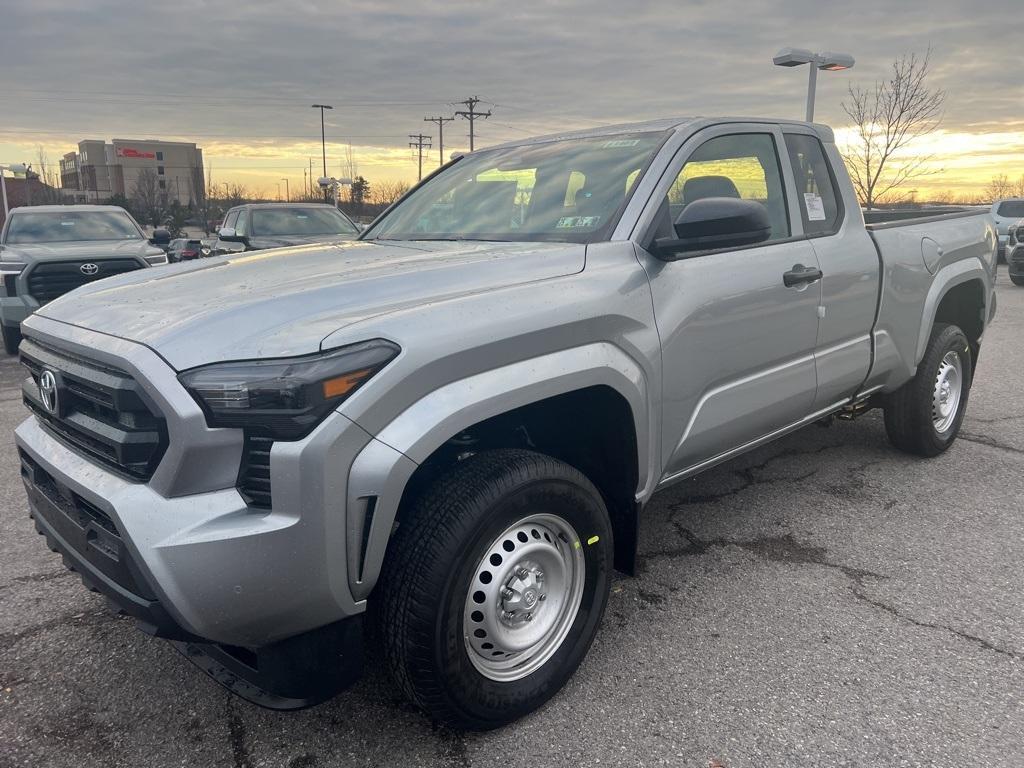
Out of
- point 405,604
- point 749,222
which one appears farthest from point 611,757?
point 749,222

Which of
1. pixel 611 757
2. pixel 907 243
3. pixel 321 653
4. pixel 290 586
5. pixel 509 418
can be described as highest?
pixel 907 243

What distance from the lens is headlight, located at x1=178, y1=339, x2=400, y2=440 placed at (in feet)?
6.22

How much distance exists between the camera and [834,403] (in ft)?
13.2

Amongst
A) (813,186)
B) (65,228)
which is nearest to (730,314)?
(813,186)

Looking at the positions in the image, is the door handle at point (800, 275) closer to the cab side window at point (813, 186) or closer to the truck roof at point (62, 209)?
the cab side window at point (813, 186)

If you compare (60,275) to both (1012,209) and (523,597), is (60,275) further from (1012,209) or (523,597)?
(1012,209)

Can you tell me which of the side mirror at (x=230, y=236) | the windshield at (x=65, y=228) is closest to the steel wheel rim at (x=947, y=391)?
the side mirror at (x=230, y=236)

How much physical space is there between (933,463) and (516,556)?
3641mm

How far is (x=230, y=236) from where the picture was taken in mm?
10992

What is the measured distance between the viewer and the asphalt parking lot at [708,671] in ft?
7.79

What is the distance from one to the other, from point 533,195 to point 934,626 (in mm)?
2349

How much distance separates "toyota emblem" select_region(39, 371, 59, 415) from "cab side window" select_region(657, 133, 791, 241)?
211 centimetres

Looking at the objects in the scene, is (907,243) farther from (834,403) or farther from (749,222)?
(749,222)

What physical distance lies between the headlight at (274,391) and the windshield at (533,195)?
1.30m
